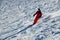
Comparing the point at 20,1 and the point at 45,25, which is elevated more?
the point at 20,1

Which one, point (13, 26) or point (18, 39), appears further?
point (13, 26)

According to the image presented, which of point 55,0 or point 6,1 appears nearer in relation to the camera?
point 55,0

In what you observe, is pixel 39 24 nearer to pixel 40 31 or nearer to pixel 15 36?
pixel 40 31

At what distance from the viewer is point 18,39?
9.00 metres

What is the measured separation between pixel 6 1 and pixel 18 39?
444 inches

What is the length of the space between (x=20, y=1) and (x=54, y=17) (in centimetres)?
838

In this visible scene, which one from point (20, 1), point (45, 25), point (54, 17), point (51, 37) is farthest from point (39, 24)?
point (20, 1)

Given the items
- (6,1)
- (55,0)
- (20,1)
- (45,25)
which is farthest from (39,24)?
(6,1)

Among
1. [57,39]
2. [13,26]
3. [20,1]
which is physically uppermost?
[20,1]

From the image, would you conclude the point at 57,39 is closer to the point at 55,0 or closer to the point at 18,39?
the point at 18,39

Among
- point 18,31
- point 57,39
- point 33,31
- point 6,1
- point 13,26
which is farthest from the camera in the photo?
point 6,1

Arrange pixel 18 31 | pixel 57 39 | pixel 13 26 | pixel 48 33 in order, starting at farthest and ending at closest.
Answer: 1. pixel 13 26
2. pixel 18 31
3. pixel 48 33
4. pixel 57 39

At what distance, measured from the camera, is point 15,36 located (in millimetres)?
9398

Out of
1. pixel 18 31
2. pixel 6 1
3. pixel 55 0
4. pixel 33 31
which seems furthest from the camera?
pixel 6 1
